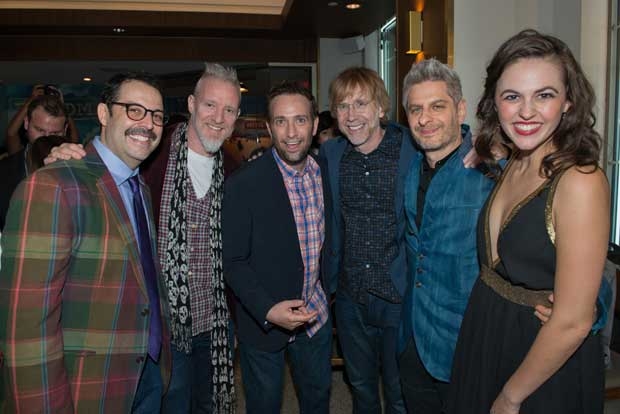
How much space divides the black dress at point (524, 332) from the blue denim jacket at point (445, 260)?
29 centimetres

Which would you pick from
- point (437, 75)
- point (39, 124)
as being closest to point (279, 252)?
point (437, 75)

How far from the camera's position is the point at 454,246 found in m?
1.83

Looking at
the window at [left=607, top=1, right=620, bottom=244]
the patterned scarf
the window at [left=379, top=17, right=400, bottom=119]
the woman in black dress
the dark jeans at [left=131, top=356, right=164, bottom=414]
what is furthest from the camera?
the window at [left=379, top=17, right=400, bottom=119]

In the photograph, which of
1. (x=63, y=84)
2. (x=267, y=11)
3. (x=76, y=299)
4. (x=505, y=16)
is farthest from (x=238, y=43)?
(x=76, y=299)

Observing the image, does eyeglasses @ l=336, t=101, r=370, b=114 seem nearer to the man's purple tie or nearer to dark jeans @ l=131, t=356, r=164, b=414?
the man's purple tie

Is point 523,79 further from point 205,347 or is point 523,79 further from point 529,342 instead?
point 205,347

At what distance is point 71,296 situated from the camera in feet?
4.88

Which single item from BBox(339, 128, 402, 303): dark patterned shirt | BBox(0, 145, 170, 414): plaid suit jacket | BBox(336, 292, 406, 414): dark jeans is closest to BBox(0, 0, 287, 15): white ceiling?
BBox(339, 128, 402, 303): dark patterned shirt

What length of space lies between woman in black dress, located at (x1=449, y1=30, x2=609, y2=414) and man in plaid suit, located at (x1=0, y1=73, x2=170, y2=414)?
1089 millimetres

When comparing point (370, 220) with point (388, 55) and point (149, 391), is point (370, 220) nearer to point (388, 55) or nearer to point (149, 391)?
point (149, 391)

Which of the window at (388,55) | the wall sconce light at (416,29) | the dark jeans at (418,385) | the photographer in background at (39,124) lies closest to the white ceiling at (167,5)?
the window at (388,55)

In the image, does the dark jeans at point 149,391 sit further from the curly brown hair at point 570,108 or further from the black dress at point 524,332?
the curly brown hair at point 570,108

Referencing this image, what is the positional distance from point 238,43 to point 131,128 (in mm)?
6463

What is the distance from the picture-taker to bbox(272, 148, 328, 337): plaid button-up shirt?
2.21 m
